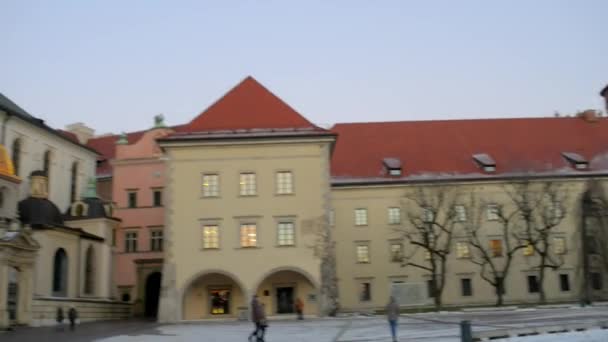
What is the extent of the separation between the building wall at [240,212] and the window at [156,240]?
12035 millimetres

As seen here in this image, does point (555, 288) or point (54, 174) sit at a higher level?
point (54, 174)

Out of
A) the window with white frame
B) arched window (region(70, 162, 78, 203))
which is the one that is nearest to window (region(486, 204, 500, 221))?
the window with white frame

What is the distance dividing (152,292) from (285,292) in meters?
14.1

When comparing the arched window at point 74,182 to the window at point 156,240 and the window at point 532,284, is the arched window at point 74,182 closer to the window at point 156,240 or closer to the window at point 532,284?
the window at point 156,240

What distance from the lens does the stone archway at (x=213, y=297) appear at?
33469 millimetres

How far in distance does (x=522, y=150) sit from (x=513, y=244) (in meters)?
7.67

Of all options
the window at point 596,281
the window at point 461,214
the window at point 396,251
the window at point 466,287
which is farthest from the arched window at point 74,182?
the window at point 596,281

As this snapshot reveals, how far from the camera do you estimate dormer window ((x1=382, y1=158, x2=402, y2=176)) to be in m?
48.4

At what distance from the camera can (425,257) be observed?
156ft

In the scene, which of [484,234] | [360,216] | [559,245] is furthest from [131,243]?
[559,245]

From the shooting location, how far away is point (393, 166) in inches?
1911

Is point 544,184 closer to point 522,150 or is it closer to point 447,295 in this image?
point 522,150

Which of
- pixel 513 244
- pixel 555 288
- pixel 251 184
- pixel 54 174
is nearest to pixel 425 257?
pixel 513 244

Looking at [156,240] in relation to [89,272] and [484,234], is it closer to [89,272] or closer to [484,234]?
[89,272]
